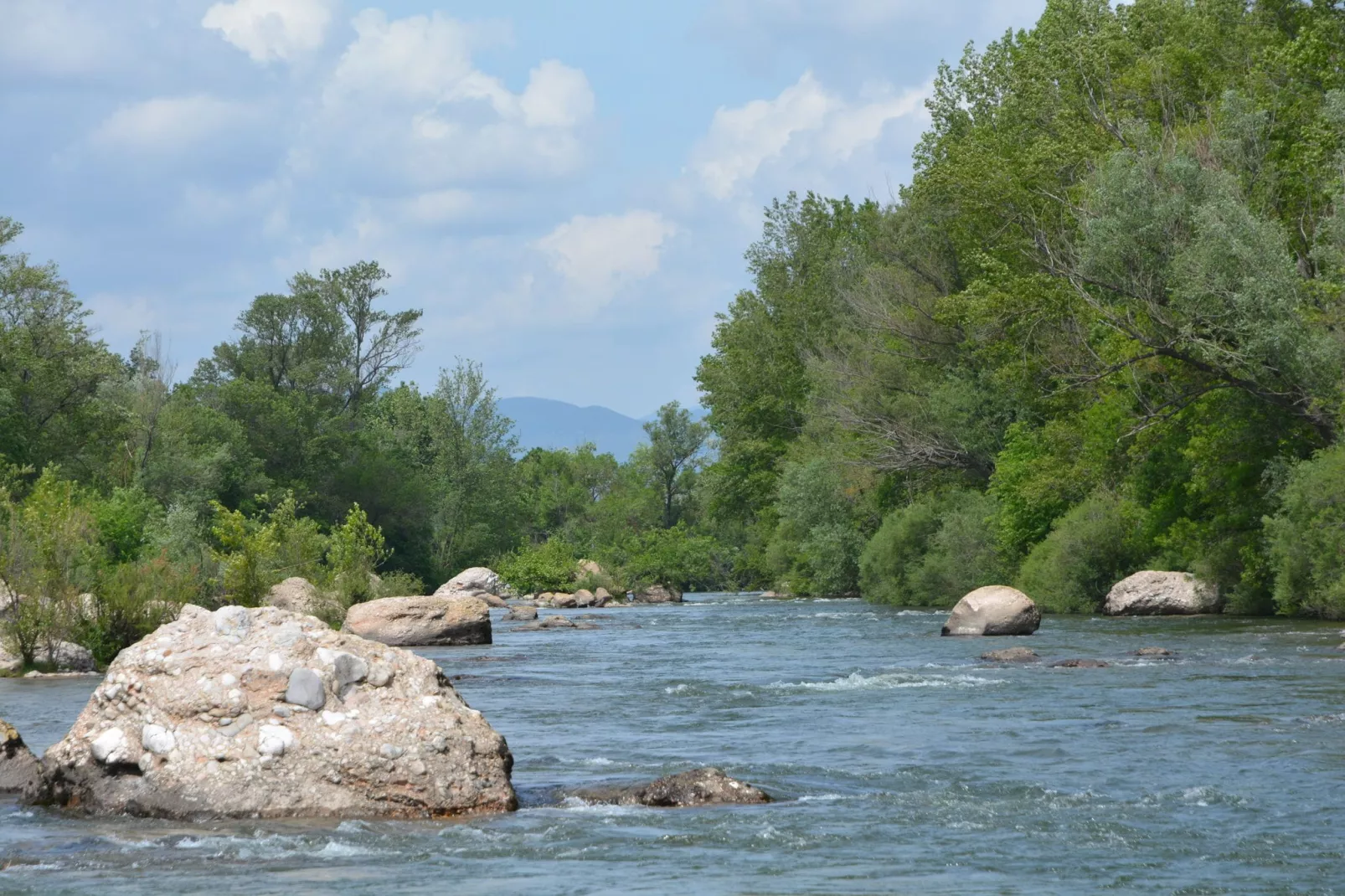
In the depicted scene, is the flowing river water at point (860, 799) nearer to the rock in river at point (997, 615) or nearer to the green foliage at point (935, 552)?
the rock in river at point (997, 615)

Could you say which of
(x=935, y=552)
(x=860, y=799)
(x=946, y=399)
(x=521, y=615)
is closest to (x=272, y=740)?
(x=860, y=799)

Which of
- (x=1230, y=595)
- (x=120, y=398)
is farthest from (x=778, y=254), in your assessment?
(x=1230, y=595)

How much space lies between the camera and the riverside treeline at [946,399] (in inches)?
1217

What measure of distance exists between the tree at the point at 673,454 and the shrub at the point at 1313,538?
79840 millimetres

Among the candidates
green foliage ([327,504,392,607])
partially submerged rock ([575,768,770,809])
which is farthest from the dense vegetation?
partially submerged rock ([575,768,770,809])

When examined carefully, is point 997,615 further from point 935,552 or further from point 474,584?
point 474,584

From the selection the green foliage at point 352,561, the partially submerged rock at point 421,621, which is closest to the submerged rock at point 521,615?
the green foliage at point 352,561

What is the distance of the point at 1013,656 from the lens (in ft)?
80.7

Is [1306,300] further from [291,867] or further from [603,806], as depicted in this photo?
[291,867]

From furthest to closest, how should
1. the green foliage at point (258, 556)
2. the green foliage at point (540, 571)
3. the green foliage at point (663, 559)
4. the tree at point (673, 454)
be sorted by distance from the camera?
the tree at point (673, 454)
the green foliage at point (663, 559)
the green foliage at point (540, 571)
the green foliage at point (258, 556)

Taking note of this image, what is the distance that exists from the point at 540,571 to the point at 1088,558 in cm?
3423

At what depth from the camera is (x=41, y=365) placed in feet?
164

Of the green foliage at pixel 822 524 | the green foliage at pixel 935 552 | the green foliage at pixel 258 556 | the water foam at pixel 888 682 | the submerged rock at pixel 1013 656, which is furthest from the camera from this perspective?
Result: the green foliage at pixel 822 524

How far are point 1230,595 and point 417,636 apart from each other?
18.5 metres
